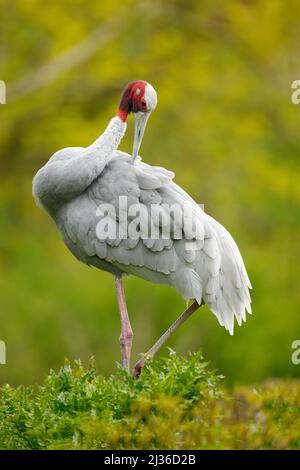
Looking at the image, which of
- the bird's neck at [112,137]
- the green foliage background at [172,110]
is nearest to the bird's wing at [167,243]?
the bird's neck at [112,137]

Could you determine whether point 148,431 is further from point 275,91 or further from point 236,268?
point 275,91

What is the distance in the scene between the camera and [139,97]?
7938 millimetres

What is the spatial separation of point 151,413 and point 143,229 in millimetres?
1728

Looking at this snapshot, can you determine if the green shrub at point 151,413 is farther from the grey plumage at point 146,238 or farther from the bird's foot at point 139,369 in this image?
the grey plumage at point 146,238

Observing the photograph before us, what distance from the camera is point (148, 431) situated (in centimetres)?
602

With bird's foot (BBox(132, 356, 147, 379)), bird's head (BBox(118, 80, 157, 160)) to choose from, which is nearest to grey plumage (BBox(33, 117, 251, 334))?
bird's head (BBox(118, 80, 157, 160))

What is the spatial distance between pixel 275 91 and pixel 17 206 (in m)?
5.31

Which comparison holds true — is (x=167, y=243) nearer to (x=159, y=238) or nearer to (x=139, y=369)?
(x=159, y=238)

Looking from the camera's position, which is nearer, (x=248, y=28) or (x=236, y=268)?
(x=236, y=268)

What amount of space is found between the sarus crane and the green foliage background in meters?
9.73

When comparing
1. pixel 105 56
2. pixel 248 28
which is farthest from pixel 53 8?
pixel 248 28

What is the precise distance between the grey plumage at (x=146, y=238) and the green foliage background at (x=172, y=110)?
9747 millimetres

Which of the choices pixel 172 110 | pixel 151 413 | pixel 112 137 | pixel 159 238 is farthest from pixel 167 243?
pixel 172 110

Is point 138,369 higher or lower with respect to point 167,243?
lower
